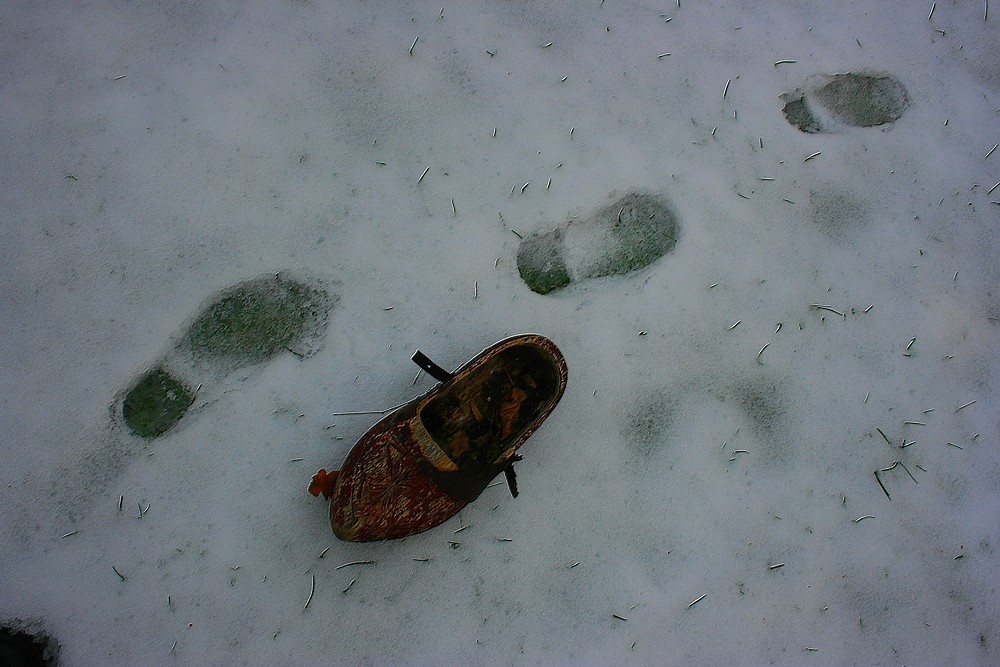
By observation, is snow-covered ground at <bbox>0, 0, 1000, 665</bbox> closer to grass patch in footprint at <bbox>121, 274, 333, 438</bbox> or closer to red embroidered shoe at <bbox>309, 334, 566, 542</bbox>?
grass patch in footprint at <bbox>121, 274, 333, 438</bbox>

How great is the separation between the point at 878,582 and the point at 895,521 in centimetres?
28

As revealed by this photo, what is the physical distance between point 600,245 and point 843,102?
144 centimetres

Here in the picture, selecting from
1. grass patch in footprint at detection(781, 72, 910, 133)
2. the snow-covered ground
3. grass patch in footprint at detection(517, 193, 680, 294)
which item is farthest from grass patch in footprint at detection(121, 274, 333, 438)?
grass patch in footprint at detection(781, 72, 910, 133)

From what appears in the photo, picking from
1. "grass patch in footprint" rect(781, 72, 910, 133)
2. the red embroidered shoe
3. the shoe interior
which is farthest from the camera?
"grass patch in footprint" rect(781, 72, 910, 133)

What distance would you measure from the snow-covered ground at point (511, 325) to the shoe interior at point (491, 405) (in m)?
0.20

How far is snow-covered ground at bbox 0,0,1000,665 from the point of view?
2.58m

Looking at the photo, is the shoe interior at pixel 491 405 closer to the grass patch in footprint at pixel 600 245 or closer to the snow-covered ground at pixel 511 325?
the snow-covered ground at pixel 511 325

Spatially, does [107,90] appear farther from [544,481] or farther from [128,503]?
[544,481]

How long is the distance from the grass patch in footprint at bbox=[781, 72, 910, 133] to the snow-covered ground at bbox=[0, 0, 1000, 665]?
5 centimetres

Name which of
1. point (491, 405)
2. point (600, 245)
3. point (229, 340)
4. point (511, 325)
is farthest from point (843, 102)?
point (229, 340)

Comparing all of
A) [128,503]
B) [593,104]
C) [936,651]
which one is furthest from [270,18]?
[936,651]

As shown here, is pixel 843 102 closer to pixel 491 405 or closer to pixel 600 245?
pixel 600 245

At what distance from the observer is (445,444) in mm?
2564

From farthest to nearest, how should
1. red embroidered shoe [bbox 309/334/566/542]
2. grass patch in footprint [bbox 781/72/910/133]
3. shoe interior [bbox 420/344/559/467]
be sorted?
grass patch in footprint [bbox 781/72/910/133], shoe interior [bbox 420/344/559/467], red embroidered shoe [bbox 309/334/566/542]
